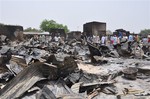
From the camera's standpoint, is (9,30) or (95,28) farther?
(95,28)

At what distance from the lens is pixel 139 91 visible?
4.75 metres

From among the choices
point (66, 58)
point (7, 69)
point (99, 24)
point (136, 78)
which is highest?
point (99, 24)

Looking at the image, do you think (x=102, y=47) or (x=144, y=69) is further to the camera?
(x=102, y=47)

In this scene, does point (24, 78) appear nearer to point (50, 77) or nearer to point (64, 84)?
point (50, 77)

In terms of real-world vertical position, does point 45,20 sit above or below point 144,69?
above

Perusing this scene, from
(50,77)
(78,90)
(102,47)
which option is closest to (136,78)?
(78,90)

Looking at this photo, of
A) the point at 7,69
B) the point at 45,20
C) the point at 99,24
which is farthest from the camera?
the point at 45,20

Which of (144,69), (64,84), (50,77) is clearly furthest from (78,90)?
(144,69)

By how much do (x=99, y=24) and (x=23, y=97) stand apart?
23.1 metres

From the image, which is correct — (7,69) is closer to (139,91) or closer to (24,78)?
(24,78)

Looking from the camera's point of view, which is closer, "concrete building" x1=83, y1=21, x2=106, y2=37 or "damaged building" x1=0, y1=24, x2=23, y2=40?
"damaged building" x1=0, y1=24, x2=23, y2=40

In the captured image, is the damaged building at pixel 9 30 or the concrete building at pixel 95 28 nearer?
the damaged building at pixel 9 30

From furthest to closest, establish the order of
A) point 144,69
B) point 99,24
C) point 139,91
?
→ point 99,24 → point 144,69 → point 139,91

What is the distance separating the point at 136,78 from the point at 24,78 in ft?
11.8
